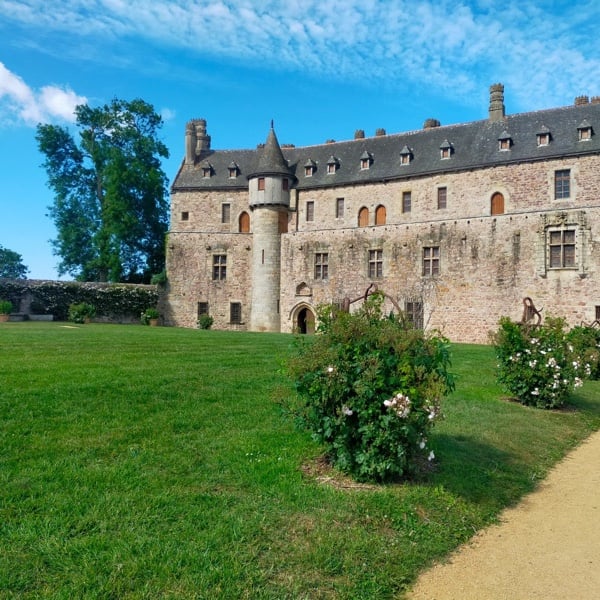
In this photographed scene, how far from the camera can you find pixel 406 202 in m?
32.6

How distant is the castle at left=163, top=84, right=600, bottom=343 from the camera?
26.4 metres

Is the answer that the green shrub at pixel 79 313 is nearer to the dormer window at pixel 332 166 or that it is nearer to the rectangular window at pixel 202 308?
the rectangular window at pixel 202 308

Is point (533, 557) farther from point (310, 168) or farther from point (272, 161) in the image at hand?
point (310, 168)

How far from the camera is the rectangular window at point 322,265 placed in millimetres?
32156

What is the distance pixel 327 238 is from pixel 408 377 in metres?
26.7

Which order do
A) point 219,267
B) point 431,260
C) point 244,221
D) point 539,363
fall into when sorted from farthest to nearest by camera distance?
1. point 244,221
2. point 219,267
3. point 431,260
4. point 539,363

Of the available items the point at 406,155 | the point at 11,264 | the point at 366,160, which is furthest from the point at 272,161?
the point at 11,264

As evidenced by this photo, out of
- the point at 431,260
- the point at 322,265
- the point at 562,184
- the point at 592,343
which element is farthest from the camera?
the point at 322,265

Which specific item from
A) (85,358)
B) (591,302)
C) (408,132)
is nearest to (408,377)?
(85,358)

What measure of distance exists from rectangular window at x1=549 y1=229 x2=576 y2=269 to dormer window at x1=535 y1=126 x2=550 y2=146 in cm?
593

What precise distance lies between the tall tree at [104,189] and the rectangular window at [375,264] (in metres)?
18.5

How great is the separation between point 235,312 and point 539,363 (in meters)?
26.0

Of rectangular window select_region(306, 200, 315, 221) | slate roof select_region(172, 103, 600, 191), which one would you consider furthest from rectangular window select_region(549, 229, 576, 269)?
rectangular window select_region(306, 200, 315, 221)

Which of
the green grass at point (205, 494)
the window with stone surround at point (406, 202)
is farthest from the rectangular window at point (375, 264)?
the green grass at point (205, 494)
